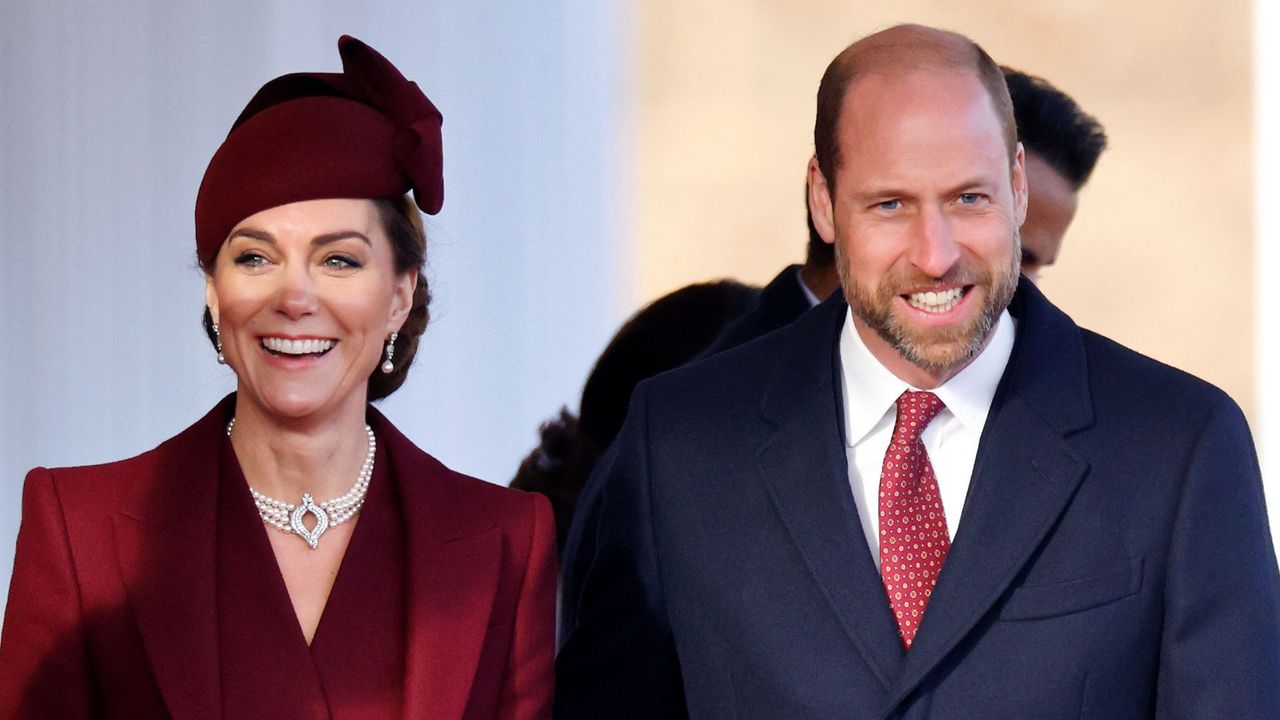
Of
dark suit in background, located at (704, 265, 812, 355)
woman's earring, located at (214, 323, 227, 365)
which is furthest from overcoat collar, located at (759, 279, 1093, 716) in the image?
woman's earring, located at (214, 323, 227, 365)

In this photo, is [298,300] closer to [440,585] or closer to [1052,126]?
[440,585]

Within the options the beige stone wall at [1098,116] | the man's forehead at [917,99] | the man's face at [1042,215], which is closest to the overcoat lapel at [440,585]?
the man's forehead at [917,99]

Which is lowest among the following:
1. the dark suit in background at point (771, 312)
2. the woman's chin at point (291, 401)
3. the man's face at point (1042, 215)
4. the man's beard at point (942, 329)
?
the woman's chin at point (291, 401)

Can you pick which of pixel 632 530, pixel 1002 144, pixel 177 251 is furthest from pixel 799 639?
pixel 177 251

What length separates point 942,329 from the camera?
2539 mm

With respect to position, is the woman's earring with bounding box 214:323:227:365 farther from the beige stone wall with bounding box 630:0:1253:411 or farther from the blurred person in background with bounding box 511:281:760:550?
the beige stone wall with bounding box 630:0:1253:411

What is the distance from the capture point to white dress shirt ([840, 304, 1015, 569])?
260 cm

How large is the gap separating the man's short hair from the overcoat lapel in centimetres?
162

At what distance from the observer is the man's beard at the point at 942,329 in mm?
2531

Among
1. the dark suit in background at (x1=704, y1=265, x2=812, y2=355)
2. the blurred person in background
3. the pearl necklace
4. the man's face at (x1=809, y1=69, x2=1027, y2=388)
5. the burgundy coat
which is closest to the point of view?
the burgundy coat

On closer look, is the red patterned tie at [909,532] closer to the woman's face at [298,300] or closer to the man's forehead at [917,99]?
the man's forehead at [917,99]

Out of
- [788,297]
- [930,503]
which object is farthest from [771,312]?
[930,503]

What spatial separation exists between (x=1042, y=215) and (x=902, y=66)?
1.30 metres

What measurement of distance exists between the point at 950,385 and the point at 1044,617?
34 centimetres
